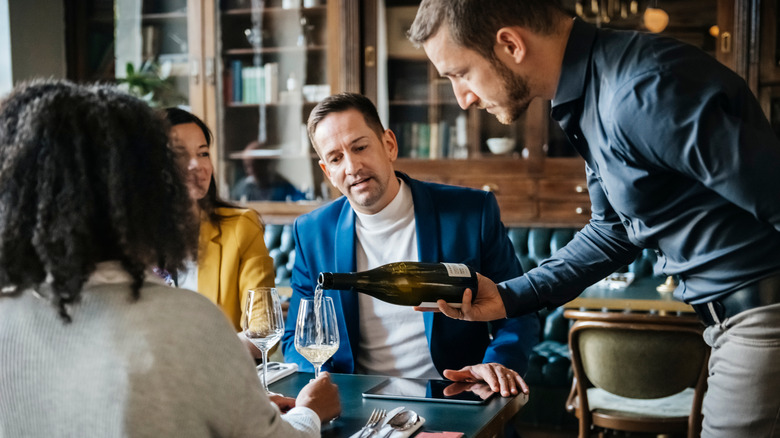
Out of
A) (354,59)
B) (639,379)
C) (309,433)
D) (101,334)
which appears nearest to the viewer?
(101,334)

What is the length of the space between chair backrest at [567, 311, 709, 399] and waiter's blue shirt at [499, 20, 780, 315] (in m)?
1.06

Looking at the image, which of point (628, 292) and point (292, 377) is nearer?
point (292, 377)

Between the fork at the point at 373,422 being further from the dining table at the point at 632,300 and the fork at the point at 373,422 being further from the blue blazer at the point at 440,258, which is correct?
the dining table at the point at 632,300

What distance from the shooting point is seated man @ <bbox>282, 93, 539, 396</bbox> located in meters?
1.89

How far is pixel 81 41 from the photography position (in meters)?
5.00

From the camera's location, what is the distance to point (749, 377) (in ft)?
3.93

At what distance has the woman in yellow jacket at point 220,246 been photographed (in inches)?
82.7

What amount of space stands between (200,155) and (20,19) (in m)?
3.12

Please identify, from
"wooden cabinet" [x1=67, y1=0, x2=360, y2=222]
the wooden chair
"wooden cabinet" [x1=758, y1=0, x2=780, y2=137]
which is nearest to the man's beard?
the wooden chair

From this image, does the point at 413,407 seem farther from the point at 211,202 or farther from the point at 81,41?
the point at 81,41

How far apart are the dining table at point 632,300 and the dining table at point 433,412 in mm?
1624

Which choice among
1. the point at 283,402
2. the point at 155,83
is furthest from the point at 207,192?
Result: the point at 155,83

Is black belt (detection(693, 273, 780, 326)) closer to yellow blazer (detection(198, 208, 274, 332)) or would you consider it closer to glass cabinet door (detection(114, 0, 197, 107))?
yellow blazer (detection(198, 208, 274, 332))

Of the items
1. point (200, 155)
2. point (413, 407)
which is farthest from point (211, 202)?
point (413, 407)
